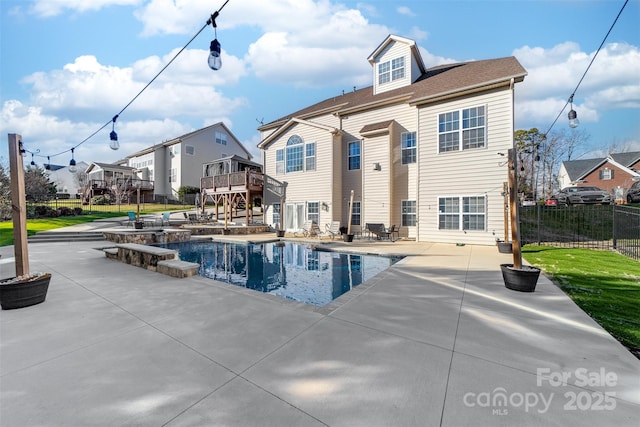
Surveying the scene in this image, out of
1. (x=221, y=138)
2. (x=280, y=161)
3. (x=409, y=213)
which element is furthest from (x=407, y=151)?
(x=221, y=138)

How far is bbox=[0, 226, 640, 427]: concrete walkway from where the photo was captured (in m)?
2.05

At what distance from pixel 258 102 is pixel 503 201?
21571 mm

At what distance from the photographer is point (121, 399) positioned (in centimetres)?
219

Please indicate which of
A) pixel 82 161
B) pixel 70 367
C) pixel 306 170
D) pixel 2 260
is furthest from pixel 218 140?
pixel 82 161

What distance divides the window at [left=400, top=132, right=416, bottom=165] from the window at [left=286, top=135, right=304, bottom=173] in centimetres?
662

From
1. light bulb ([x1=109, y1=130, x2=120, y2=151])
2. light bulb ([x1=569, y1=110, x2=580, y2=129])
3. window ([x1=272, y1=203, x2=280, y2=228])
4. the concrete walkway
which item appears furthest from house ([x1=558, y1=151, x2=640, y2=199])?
light bulb ([x1=109, y1=130, x2=120, y2=151])

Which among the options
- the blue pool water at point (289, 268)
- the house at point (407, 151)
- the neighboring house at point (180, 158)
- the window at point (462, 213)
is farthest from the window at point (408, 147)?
the neighboring house at point (180, 158)

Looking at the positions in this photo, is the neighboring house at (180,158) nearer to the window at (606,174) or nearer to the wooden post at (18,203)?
the wooden post at (18,203)

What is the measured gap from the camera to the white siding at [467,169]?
11383 mm

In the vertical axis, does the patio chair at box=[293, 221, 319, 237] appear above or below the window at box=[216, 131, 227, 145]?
Answer: below

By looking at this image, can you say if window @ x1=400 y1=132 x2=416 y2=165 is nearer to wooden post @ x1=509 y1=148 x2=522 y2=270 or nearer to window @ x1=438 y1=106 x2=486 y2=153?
window @ x1=438 y1=106 x2=486 y2=153

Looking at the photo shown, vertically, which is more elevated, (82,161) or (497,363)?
(82,161)

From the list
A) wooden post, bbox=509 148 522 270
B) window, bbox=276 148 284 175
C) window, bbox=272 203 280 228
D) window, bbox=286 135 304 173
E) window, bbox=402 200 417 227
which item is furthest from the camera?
window, bbox=272 203 280 228

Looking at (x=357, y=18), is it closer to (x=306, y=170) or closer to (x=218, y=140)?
(x=306, y=170)
